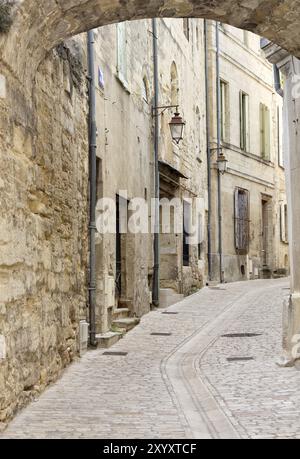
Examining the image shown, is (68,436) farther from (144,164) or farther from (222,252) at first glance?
(222,252)

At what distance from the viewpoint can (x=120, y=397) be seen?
5.99 meters

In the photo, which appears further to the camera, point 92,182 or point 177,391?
point 92,182

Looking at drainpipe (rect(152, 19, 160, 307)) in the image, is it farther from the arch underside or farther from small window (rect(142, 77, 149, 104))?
the arch underside

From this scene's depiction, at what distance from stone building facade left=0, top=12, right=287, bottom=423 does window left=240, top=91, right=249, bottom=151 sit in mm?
3067

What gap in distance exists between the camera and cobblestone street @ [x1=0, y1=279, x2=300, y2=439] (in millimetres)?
4746

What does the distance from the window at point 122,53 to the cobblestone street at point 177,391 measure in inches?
158

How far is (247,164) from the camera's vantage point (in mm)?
23281

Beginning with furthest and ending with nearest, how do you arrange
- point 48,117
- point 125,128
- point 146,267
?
1. point 146,267
2. point 125,128
3. point 48,117

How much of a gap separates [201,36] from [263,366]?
15.1 meters

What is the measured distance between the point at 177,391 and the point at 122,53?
679 centimetres

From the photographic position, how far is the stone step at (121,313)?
430 inches

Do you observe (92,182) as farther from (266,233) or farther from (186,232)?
(266,233)

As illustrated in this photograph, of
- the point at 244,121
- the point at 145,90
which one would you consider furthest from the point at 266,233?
the point at 145,90

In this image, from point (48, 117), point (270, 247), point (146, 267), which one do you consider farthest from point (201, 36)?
point (48, 117)
